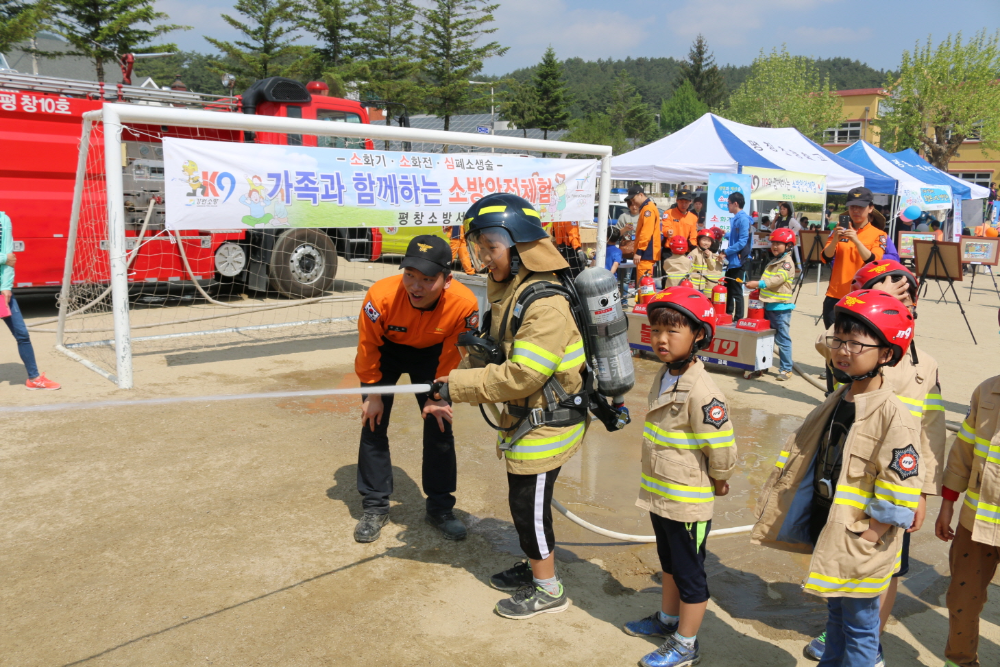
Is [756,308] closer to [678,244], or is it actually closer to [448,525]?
[678,244]

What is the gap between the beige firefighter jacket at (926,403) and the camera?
286 centimetres

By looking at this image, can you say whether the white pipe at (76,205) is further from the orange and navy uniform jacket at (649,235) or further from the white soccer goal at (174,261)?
the orange and navy uniform jacket at (649,235)

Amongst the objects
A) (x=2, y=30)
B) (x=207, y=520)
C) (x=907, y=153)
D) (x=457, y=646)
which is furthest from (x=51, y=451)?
(x=907, y=153)

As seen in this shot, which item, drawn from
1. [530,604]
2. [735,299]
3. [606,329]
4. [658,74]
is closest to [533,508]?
[530,604]

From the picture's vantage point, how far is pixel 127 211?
10062 mm

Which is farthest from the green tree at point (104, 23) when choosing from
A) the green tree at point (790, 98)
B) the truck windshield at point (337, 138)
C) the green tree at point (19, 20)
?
the green tree at point (790, 98)

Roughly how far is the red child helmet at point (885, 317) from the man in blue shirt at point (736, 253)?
321 inches

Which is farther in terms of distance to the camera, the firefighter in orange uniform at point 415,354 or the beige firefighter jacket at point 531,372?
the firefighter in orange uniform at point 415,354

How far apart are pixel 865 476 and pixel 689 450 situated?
25.2 inches

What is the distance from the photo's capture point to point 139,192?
1009cm

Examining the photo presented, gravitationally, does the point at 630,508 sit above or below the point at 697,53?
below

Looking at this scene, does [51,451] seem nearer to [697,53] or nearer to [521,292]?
[521,292]

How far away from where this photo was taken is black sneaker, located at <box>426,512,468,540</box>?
4.02 meters

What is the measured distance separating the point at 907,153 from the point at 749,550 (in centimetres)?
2456
